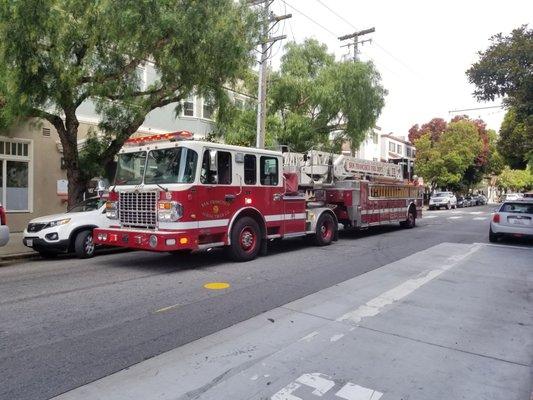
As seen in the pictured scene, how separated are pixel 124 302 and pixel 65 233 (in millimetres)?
4579

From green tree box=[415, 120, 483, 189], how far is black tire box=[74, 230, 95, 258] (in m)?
39.8

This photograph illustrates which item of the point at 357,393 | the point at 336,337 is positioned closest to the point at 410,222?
the point at 336,337

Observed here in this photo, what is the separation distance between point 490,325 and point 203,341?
3787 millimetres

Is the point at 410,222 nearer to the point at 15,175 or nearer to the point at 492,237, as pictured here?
the point at 492,237

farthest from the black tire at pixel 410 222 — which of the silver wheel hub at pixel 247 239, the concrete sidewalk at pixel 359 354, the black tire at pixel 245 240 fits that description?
the concrete sidewalk at pixel 359 354

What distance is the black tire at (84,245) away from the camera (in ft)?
35.4

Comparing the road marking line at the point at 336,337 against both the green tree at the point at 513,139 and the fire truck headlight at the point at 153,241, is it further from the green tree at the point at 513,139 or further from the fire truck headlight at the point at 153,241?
the green tree at the point at 513,139

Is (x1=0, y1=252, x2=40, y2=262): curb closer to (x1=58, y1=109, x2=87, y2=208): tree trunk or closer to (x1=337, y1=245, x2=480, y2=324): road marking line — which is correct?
(x1=58, y1=109, x2=87, y2=208): tree trunk

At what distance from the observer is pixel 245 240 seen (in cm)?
1033

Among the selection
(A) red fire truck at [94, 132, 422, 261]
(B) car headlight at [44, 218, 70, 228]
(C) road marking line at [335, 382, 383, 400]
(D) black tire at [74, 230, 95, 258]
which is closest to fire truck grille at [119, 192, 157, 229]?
(A) red fire truck at [94, 132, 422, 261]

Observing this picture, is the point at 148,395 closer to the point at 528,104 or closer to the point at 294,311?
the point at 294,311

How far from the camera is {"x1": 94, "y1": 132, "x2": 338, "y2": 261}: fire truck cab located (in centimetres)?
883

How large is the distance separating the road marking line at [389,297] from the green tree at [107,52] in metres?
7.37

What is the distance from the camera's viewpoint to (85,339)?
525cm
